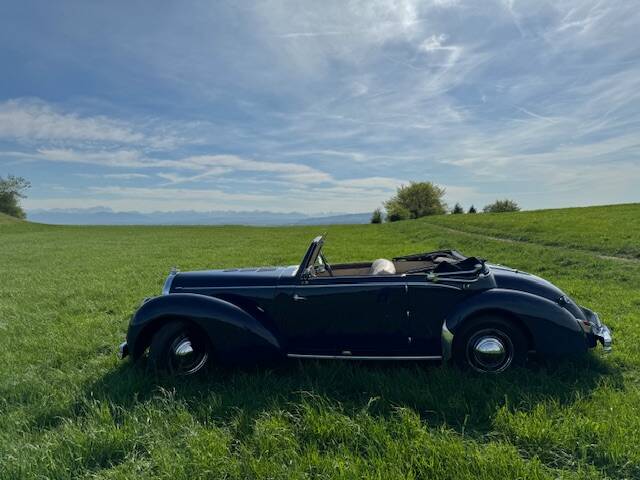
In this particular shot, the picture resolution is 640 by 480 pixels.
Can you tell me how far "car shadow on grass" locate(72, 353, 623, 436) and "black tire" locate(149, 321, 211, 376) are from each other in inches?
5.1

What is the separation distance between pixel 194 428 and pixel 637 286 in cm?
886

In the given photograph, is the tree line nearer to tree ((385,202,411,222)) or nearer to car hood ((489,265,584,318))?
tree ((385,202,411,222))

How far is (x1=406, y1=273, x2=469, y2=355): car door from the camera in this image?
147 inches

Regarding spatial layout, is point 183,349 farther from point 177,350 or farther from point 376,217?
point 376,217

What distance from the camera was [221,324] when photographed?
3740 millimetres

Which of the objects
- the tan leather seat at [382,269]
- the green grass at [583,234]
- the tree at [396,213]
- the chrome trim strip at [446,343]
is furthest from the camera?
the tree at [396,213]

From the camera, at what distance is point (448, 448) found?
2539 mm

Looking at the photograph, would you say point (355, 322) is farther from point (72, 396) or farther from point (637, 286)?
point (637, 286)

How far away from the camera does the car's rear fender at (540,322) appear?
3.62 meters

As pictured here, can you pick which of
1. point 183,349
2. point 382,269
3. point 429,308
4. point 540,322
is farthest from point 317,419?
point 540,322

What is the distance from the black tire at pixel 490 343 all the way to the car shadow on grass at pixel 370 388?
0.12m

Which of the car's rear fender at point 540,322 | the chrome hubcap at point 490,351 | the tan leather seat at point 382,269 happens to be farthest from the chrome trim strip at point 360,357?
the tan leather seat at point 382,269

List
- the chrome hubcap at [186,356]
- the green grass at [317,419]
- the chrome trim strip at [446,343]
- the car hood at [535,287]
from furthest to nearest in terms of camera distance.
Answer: the car hood at [535,287] → the chrome hubcap at [186,356] → the chrome trim strip at [446,343] → the green grass at [317,419]

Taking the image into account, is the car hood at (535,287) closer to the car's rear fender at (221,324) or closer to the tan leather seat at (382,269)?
the tan leather seat at (382,269)
